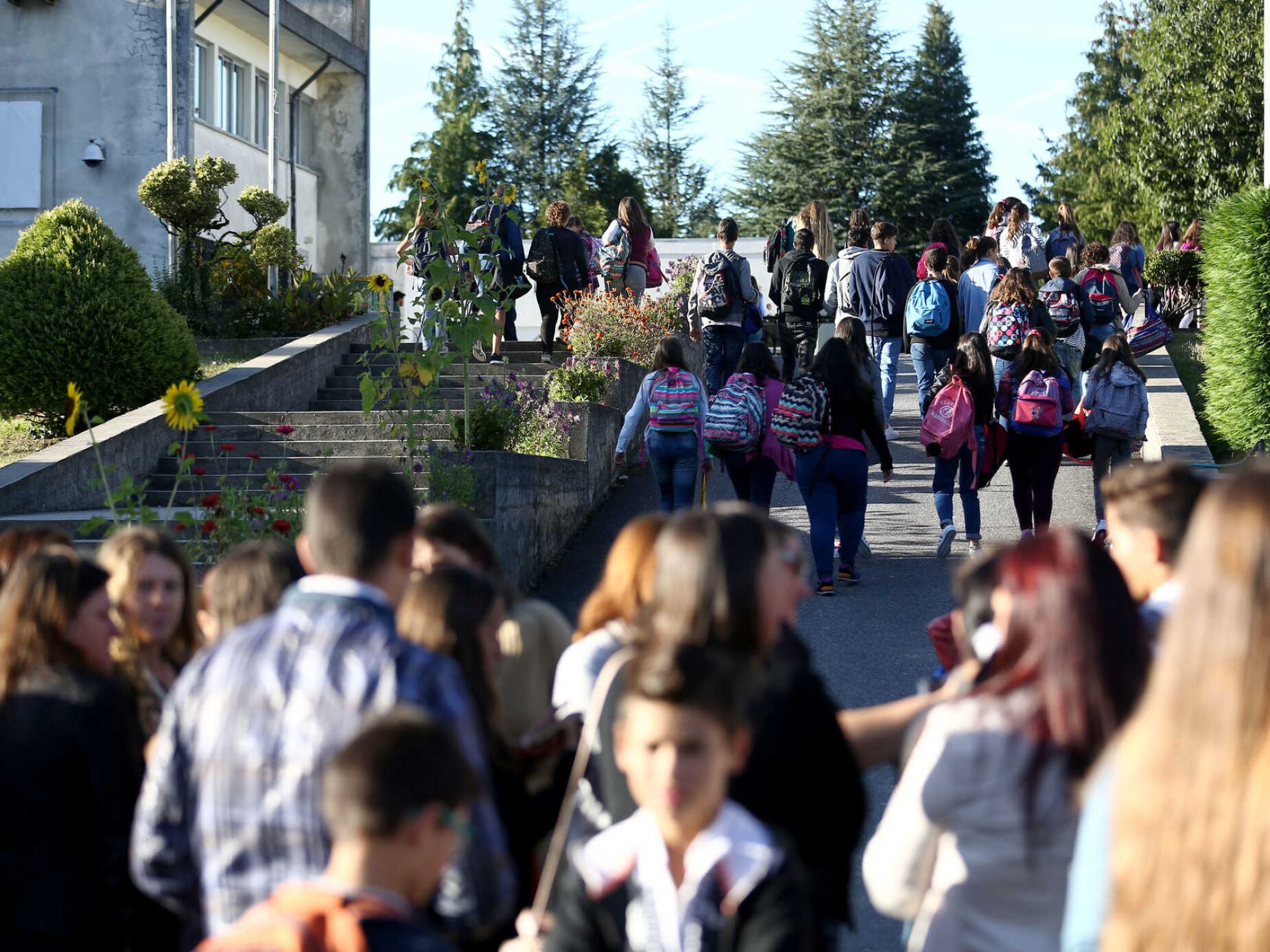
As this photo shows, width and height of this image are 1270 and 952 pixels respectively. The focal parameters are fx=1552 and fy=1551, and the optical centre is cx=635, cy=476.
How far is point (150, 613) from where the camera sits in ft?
14.2

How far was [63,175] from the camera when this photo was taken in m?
23.6

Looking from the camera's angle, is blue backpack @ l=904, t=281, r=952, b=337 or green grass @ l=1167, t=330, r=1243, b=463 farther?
green grass @ l=1167, t=330, r=1243, b=463

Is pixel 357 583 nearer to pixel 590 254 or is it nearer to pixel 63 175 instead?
pixel 590 254

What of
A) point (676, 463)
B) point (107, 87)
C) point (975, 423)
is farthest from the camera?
point (107, 87)

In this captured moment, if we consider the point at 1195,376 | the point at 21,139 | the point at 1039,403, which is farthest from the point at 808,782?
the point at 21,139

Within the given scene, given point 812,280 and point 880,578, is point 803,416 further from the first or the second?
point 812,280

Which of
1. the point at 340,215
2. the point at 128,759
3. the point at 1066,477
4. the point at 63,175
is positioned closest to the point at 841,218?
the point at 340,215

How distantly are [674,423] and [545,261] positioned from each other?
666 cm

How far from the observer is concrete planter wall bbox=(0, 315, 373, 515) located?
1184 cm

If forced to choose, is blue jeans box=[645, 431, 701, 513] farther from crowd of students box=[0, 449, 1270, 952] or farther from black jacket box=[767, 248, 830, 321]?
crowd of students box=[0, 449, 1270, 952]

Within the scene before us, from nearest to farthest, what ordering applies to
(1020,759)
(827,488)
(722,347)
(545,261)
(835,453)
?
(1020,759) < (835,453) < (827,488) < (722,347) < (545,261)

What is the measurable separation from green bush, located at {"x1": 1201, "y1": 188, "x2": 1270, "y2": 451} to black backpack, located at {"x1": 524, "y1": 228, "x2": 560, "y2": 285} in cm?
693

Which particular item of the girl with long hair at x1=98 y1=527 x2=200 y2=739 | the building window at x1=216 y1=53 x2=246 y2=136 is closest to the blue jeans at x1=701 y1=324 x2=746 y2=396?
the girl with long hair at x1=98 y1=527 x2=200 y2=739

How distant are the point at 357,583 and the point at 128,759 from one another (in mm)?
728
